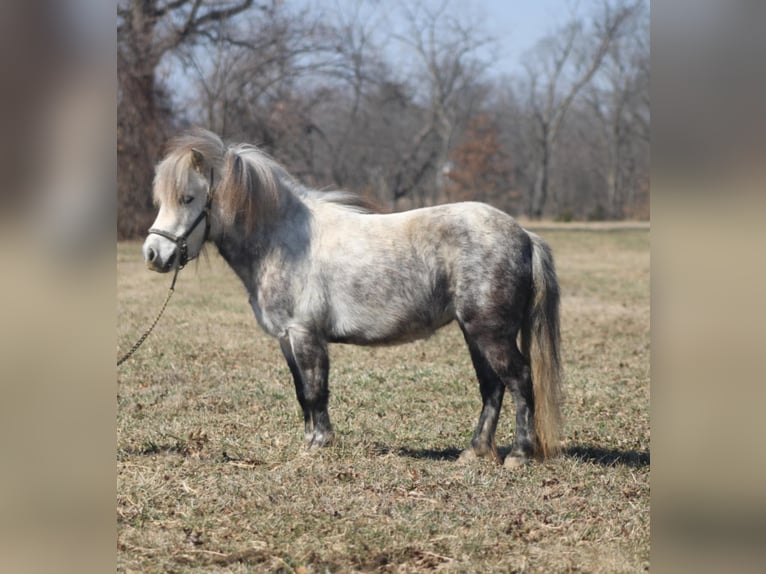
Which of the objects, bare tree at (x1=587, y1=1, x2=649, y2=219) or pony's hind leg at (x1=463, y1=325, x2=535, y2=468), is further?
bare tree at (x1=587, y1=1, x2=649, y2=219)

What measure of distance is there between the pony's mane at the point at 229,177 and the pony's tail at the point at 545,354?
1.83 metres

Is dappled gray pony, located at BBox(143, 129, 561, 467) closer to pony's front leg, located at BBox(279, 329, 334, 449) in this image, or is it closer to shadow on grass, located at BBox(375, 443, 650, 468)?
pony's front leg, located at BBox(279, 329, 334, 449)

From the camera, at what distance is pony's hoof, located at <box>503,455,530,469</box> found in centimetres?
549

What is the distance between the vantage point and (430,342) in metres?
10.9

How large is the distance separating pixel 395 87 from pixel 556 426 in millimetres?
31377

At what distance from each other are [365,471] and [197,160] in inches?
90.2

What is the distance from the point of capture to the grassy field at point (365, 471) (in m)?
3.96

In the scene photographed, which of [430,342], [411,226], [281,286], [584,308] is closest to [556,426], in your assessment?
[411,226]

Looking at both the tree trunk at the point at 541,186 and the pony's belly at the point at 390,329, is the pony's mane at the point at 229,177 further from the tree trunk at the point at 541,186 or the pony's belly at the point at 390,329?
the tree trunk at the point at 541,186

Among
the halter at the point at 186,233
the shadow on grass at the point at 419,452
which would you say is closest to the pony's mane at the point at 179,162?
the halter at the point at 186,233

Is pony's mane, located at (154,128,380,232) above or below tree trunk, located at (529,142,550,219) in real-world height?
below

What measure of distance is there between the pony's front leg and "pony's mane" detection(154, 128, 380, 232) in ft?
2.75

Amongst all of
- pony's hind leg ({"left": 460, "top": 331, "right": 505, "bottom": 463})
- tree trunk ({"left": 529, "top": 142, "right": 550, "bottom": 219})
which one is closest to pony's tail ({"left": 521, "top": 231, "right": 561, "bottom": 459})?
pony's hind leg ({"left": 460, "top": 331, "right": 505, "bottom": 463})
